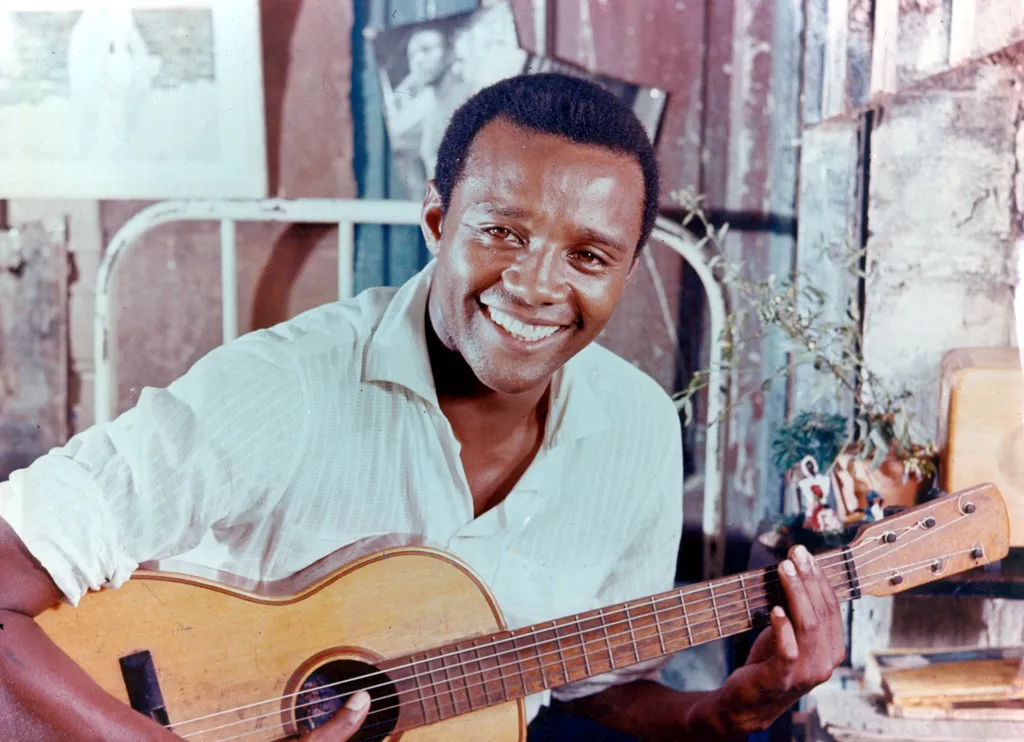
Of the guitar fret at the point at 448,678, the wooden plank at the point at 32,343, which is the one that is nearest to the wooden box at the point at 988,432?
the guitar fret at the point at 448,678

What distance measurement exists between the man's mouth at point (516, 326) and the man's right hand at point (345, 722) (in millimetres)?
619

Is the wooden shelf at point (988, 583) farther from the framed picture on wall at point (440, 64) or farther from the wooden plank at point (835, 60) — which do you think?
the framed picture on wall at point (440, 64)

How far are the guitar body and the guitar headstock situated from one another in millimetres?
655

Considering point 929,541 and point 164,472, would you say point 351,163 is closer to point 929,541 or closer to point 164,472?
point 164,472

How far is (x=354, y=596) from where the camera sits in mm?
1392

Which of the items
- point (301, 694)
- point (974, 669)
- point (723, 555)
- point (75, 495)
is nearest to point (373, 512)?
point (301, 694)

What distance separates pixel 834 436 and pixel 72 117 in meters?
1.50

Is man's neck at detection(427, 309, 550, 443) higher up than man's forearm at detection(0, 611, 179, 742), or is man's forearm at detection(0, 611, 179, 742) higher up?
man's neck at detection(427, 309, 550, 443)

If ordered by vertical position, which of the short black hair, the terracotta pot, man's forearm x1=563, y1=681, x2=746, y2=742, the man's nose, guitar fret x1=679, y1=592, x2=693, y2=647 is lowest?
man's forearm x1=563, y1=681, x2=746, y2=742

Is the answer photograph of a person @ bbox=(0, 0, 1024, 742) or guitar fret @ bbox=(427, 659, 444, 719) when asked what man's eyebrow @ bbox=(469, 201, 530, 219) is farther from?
guitar fret @ bbox=(427, 659, 444, 719)

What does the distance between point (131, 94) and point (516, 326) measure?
81 centimetres

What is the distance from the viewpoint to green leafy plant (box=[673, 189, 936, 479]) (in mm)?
1590

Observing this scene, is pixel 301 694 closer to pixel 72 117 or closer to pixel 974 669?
pixel 72 117

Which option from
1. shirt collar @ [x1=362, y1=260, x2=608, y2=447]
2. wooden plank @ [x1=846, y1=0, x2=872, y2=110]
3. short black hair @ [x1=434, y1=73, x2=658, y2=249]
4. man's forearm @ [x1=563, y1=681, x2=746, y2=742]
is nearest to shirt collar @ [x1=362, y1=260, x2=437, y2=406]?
shirt collar @ [x1=362, y1=260, x2=608, y2=447]
